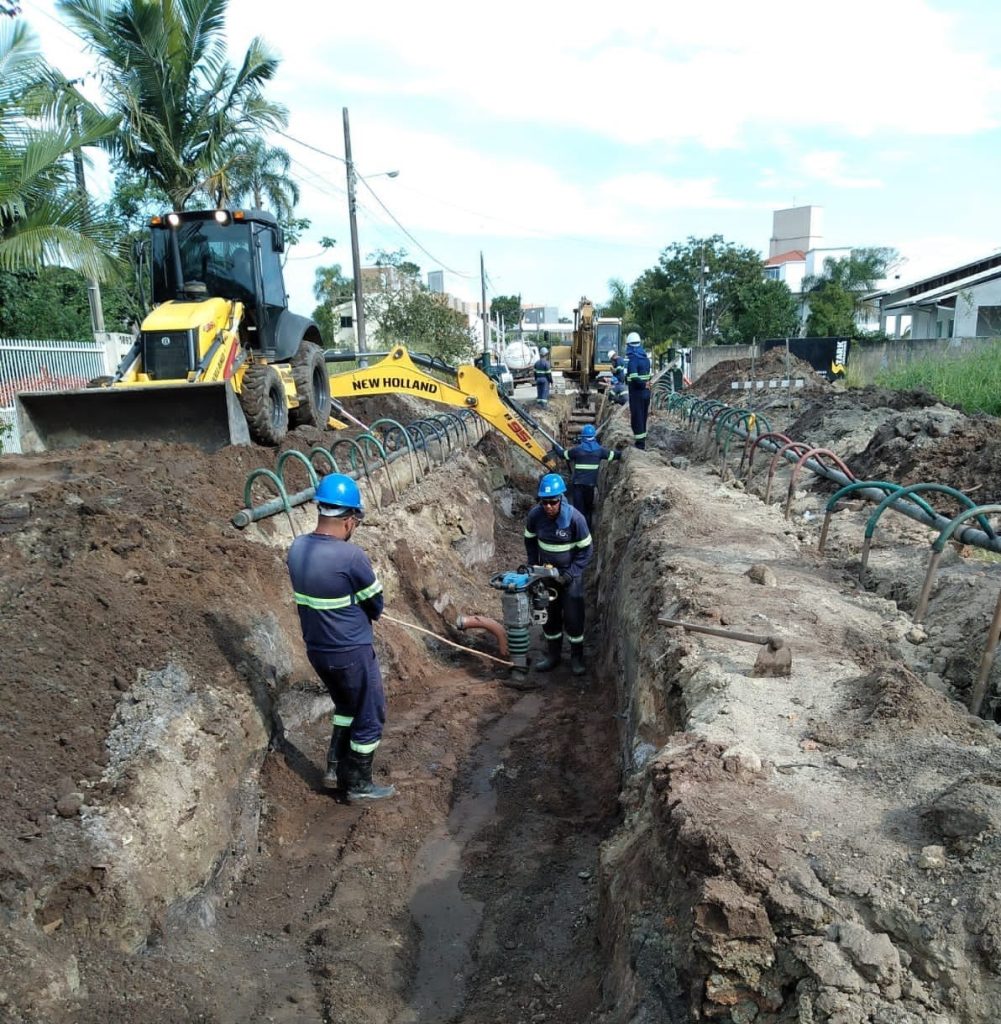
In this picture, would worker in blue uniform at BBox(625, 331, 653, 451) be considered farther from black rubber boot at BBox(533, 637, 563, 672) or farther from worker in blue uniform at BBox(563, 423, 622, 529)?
black rubber boot at BBox(533, 637, 563, 672)

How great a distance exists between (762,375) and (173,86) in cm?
1779

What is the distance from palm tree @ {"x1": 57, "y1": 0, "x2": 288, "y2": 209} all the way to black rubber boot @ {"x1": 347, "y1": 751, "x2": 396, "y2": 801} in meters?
16.8

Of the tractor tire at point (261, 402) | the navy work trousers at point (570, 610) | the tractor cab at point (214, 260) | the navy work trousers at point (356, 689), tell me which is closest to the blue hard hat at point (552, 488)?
the navy work trousers at point (570, 610)

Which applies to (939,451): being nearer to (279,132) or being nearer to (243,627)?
(243,627)

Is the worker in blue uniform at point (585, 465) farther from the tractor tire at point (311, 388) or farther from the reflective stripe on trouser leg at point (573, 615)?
the tractor tire at point (311, 388)

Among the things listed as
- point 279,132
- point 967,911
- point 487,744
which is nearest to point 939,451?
point 487,744

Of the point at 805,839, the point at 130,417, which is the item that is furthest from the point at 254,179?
the point at 805,839

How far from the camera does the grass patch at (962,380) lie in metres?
16.5

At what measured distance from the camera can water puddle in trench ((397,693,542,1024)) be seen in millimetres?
3844

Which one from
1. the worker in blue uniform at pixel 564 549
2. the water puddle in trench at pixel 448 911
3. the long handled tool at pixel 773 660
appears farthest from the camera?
the worker in blue uniform at pixel 564 549

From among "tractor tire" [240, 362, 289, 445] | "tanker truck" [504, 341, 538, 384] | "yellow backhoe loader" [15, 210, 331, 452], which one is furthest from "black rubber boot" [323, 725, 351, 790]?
"tanker truck" [504, 341, 538, 384]

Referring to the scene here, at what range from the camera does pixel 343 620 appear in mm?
5086

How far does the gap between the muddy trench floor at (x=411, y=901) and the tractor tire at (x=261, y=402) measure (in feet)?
14.4

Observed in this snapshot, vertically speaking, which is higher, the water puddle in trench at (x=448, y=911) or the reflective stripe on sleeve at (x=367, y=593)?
the reflective stripe on sleeve at (x=367, y=593)
